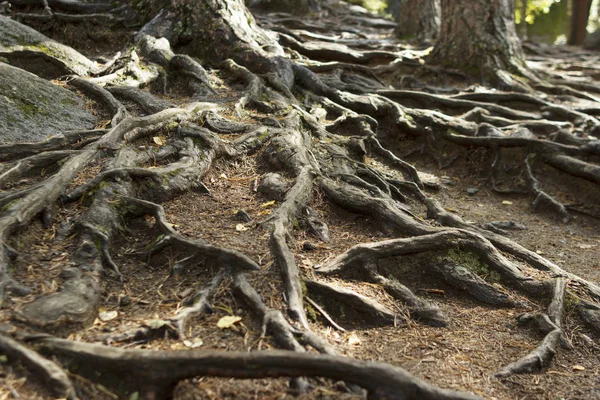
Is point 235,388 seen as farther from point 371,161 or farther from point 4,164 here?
point 371,161

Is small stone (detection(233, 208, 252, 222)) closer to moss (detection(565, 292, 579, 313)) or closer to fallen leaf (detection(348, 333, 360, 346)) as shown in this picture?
fallen leaf (detection(348, 333, 360, 346))

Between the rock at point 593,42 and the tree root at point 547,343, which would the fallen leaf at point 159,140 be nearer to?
the tree root at point 547,343

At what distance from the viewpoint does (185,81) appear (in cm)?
705

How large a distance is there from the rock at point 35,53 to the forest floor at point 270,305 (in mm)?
2334

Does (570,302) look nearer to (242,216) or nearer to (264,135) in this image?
(242,216)

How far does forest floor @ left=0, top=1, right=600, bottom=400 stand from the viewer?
275 cm

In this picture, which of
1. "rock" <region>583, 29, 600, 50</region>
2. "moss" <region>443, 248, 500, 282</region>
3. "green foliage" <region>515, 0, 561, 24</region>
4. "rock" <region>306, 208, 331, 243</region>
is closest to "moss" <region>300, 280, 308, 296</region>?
"rock" <region>306, 208, 331, 243</region>

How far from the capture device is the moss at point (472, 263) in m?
4.06

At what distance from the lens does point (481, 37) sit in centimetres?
933

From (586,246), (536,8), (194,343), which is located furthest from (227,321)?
(536,8)

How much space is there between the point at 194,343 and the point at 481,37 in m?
8.50

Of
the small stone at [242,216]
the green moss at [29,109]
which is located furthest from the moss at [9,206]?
the green moss at [29,109]

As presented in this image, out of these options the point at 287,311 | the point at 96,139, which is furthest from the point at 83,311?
the point at 96,139

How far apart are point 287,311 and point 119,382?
3.43 feet
